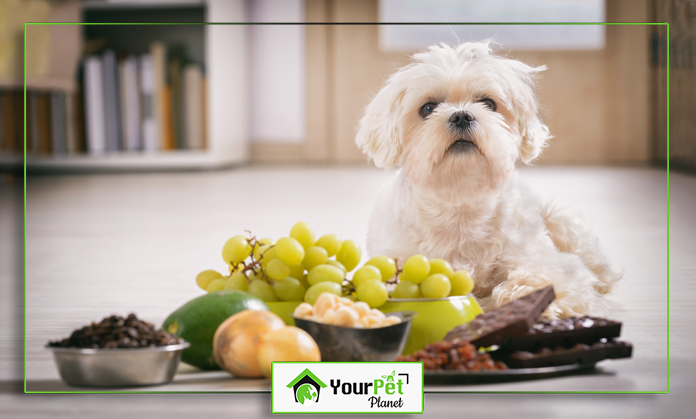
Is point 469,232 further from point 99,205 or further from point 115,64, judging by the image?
point 115,64

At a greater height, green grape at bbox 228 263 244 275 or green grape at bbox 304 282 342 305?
green grape at bbox 228 263 244 275

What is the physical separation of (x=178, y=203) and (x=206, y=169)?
142cm

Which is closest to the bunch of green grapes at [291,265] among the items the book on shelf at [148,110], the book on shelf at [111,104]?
the book on shelf at [148,110]

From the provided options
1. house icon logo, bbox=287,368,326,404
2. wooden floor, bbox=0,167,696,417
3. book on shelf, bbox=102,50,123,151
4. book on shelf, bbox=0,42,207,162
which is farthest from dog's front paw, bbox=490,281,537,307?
book on shelf, bbox=102,50,123,151

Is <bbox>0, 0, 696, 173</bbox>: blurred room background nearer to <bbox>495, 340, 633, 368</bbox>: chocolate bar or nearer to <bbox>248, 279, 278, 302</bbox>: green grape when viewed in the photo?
<bbox>495, 340, 633, 368</bbox>: chocolate bar

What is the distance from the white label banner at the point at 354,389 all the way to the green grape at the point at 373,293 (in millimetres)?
149

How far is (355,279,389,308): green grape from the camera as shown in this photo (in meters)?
0.90

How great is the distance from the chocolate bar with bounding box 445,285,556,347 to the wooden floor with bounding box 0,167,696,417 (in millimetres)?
59

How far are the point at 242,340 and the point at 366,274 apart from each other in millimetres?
203

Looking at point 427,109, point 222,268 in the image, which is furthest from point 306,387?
point 427,109

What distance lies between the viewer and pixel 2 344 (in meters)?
1.06

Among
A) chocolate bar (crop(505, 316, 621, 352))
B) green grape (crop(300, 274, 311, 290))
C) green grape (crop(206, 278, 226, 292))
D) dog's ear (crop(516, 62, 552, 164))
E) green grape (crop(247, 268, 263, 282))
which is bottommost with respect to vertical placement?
chocolate bar (crop(505, 316, 621, 352))

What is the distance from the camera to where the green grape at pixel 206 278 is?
1.14 meters

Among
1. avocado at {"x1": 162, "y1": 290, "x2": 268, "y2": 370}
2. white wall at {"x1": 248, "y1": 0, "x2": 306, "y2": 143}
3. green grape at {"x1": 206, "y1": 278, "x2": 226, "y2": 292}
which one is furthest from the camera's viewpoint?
white wall at {"x1": 248, "y1": 0, "x2": 306, "y2": 143}
